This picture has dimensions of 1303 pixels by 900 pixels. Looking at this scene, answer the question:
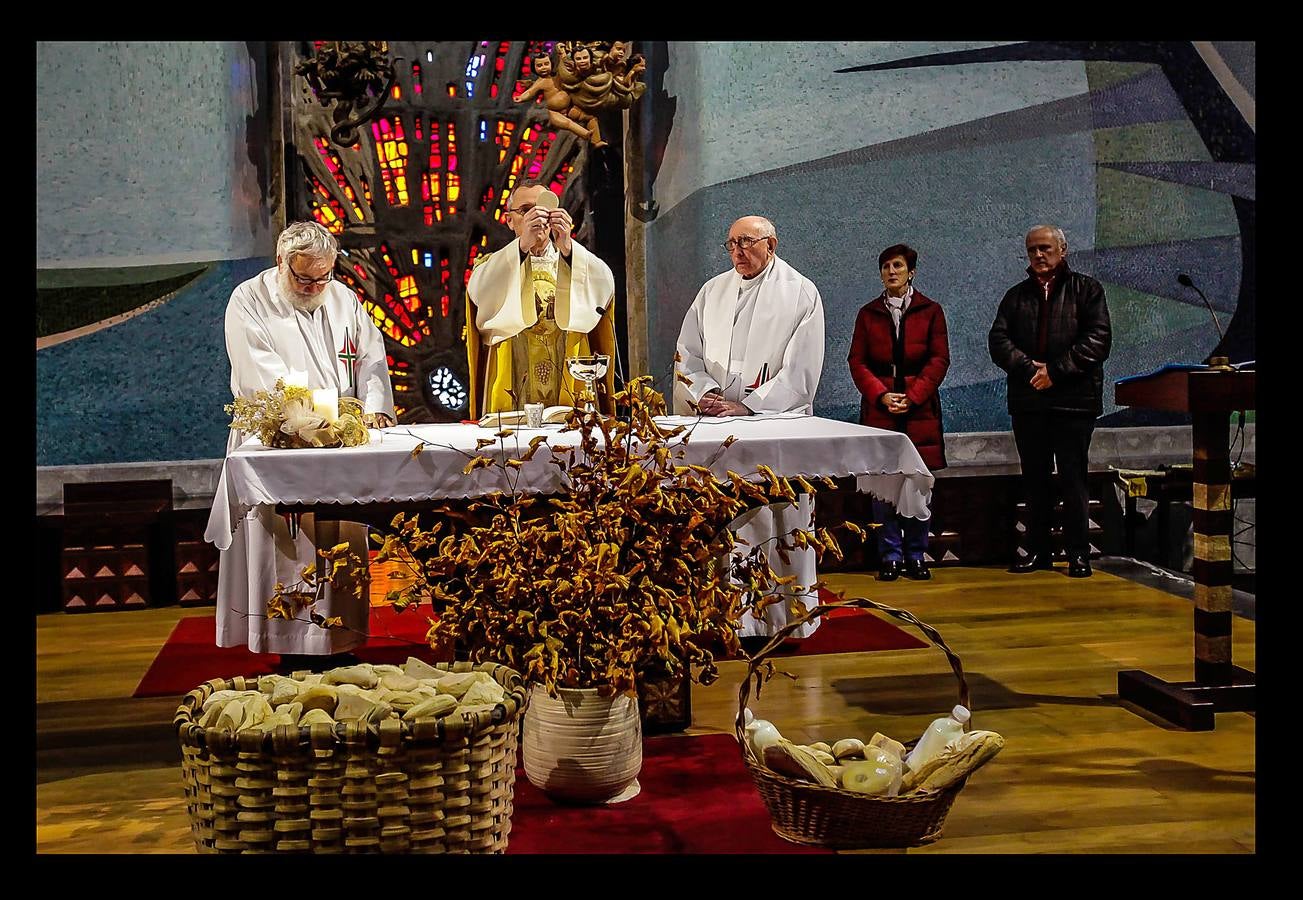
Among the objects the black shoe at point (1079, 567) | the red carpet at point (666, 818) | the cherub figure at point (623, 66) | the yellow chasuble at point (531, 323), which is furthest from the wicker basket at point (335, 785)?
the cherub figure at point (623, 66)

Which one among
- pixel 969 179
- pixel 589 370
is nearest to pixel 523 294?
pixel 589 370

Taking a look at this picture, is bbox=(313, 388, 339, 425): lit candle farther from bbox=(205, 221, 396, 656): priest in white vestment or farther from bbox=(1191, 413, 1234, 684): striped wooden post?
bbox=(1191, 413, 1234, 684): striped wooden post

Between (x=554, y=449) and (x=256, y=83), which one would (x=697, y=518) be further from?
(x=256, y=83)

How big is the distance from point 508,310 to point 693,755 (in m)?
2.41

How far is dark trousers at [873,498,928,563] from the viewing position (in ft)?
23.8

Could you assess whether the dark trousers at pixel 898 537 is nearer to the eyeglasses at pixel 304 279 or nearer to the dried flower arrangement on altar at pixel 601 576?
the eyeglasses at pixel 304 279

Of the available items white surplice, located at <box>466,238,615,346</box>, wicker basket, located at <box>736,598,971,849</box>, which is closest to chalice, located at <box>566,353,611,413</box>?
white surplice, located at <box>466,238,615,346</box>

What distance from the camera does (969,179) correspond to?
8.05m

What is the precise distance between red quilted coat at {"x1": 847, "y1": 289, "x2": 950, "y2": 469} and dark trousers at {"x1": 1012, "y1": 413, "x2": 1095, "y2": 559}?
0.48 m

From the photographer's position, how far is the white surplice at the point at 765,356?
17.9 ft

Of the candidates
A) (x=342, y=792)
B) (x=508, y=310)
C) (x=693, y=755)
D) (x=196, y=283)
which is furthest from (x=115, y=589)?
(x=342, y=792)

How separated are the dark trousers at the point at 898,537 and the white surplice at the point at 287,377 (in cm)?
284

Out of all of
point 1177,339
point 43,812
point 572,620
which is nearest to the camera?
point 572,620

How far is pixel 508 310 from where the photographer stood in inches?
227
